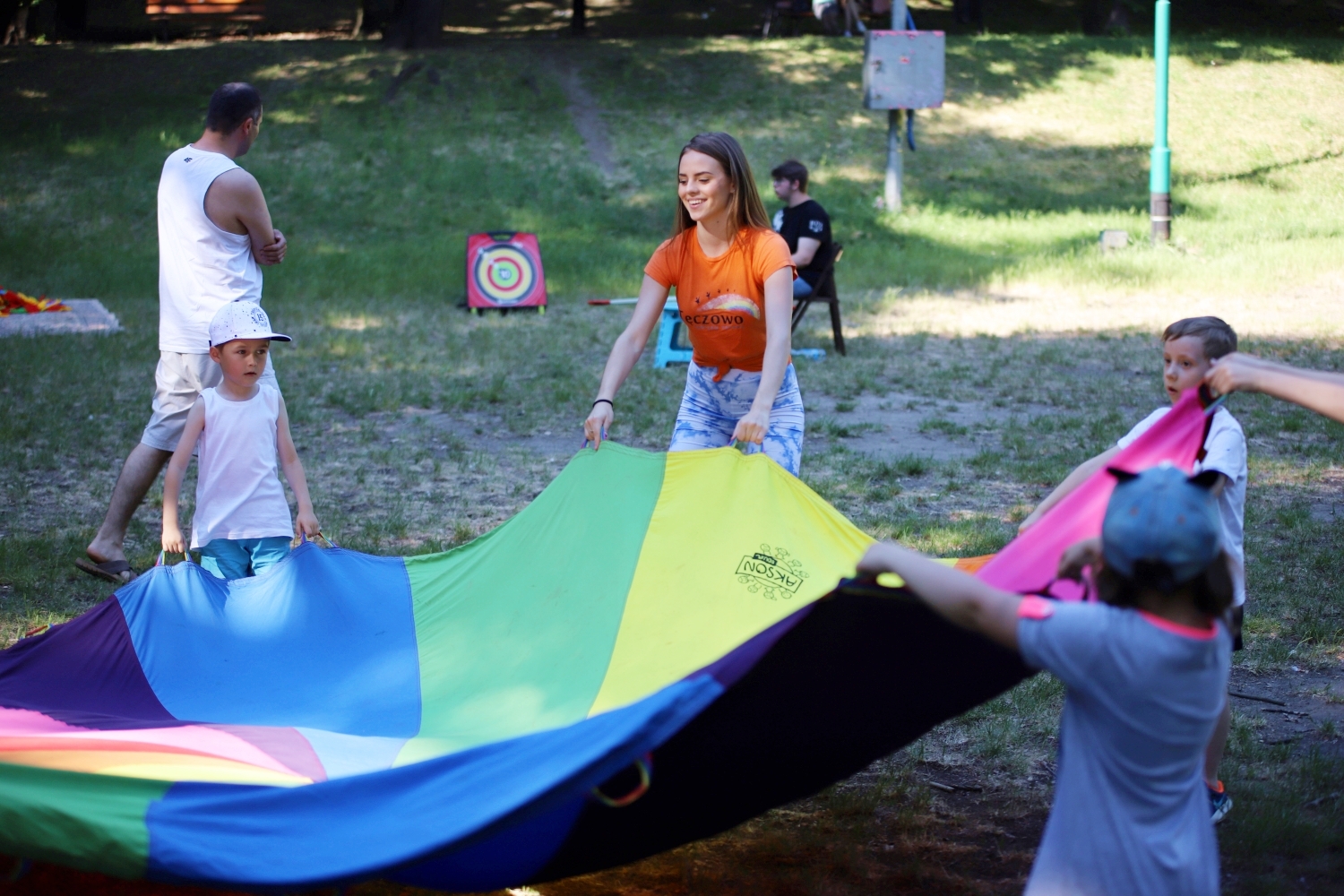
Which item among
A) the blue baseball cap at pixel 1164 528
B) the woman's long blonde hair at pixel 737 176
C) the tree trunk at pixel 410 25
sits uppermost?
the tree trunk at pixel 410 25

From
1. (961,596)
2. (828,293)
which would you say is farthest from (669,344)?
(961,596)

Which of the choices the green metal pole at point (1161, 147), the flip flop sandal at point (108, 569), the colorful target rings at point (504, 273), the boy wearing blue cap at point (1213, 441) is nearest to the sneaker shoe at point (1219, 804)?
the boy wearing blue cap at point (1213, 441)

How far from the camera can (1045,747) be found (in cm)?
384

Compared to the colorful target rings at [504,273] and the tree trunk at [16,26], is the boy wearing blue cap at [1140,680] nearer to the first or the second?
the colorful target rings at [504,273]

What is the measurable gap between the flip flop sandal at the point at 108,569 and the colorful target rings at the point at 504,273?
789 centimetres

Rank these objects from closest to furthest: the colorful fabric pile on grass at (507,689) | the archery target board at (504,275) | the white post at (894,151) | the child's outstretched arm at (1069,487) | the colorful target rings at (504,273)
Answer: the colorful fabric pile on grass at (507,689), the child's outstretched arm at (1069,487), the archery target board at (504,275), the colorful target rings at (504,273), the white post at (894,151)

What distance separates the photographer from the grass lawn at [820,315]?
377 centimetres

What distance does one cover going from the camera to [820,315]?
490 inches

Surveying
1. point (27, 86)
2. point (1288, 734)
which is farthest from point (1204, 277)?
point (27, 86)

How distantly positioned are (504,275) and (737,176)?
9599 millimetres

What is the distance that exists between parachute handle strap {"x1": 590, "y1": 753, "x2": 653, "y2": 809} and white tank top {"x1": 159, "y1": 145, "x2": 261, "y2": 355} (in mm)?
3030

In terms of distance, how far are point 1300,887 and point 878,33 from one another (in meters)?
14.1

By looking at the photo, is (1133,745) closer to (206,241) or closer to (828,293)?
(206,241)

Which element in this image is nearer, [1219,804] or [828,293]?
[1219,804]
